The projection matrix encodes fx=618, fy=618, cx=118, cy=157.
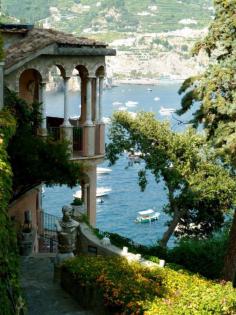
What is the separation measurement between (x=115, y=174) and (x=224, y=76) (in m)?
82.4

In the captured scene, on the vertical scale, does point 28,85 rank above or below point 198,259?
above

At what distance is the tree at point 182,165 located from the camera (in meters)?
28.8

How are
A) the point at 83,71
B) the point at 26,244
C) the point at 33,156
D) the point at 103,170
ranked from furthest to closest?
1. the point at 103,170
2. the point at 83,71
3. the point at 26,244
4. the point at 33,156

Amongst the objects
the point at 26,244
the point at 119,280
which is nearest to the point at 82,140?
the point at 26,244

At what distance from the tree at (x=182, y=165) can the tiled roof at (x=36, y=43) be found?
10.6m

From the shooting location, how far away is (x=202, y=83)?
53.9 ft

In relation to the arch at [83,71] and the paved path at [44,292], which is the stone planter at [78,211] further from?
the arch at [83,71]

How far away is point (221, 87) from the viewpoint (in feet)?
52.6

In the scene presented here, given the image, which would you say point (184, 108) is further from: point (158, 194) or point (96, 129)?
point (158, 194)

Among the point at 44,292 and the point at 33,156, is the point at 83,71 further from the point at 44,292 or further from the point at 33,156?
the point at 44,292

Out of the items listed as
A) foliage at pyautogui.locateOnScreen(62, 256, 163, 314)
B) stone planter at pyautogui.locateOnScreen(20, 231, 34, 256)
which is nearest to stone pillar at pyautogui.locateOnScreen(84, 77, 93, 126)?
stone planter at pyautogui.locateOnScreen(20, 231, 34, 256)

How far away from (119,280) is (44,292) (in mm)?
2417

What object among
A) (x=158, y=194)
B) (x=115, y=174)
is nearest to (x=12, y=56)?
(x=158, y=194)

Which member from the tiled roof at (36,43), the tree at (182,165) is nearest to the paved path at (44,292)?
the tiled roof at (36,43)
